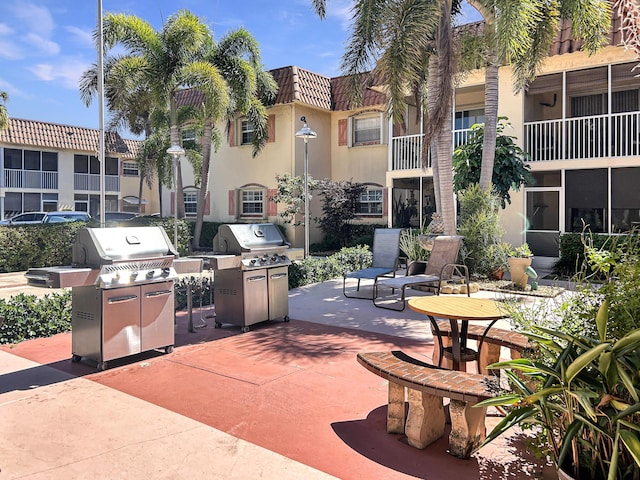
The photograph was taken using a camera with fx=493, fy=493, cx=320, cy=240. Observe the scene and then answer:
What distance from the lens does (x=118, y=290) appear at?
17.8 feet

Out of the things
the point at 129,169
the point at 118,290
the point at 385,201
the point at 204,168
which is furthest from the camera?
the point at 129,169

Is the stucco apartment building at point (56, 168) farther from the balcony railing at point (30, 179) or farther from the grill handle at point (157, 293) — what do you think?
the grill handle at point (157, 293)

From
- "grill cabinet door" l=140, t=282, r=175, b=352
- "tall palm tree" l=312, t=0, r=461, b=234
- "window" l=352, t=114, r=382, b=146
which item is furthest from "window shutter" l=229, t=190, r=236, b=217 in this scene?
"grill cabinet door" l=140, t=282, r=175, b=352

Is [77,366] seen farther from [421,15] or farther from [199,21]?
[199,21]

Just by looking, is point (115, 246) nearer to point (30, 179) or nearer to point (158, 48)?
point (158, 48)

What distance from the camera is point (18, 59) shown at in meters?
16.8

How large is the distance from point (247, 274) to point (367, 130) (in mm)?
14970

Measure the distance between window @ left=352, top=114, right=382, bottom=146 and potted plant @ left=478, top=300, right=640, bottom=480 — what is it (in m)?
18.2

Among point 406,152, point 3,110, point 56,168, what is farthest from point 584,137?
point 56,168

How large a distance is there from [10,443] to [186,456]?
4.58 ft

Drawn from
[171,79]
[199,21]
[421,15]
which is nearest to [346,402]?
[421,15]

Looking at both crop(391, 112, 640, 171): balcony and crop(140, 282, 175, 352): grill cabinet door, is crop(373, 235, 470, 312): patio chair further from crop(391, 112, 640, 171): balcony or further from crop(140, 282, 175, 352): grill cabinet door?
crop(391, 112, 640, 171): balcony

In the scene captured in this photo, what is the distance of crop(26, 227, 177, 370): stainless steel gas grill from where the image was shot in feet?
17.3

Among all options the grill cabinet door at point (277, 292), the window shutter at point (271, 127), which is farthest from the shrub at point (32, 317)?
the window shutter at point (271, 127)
